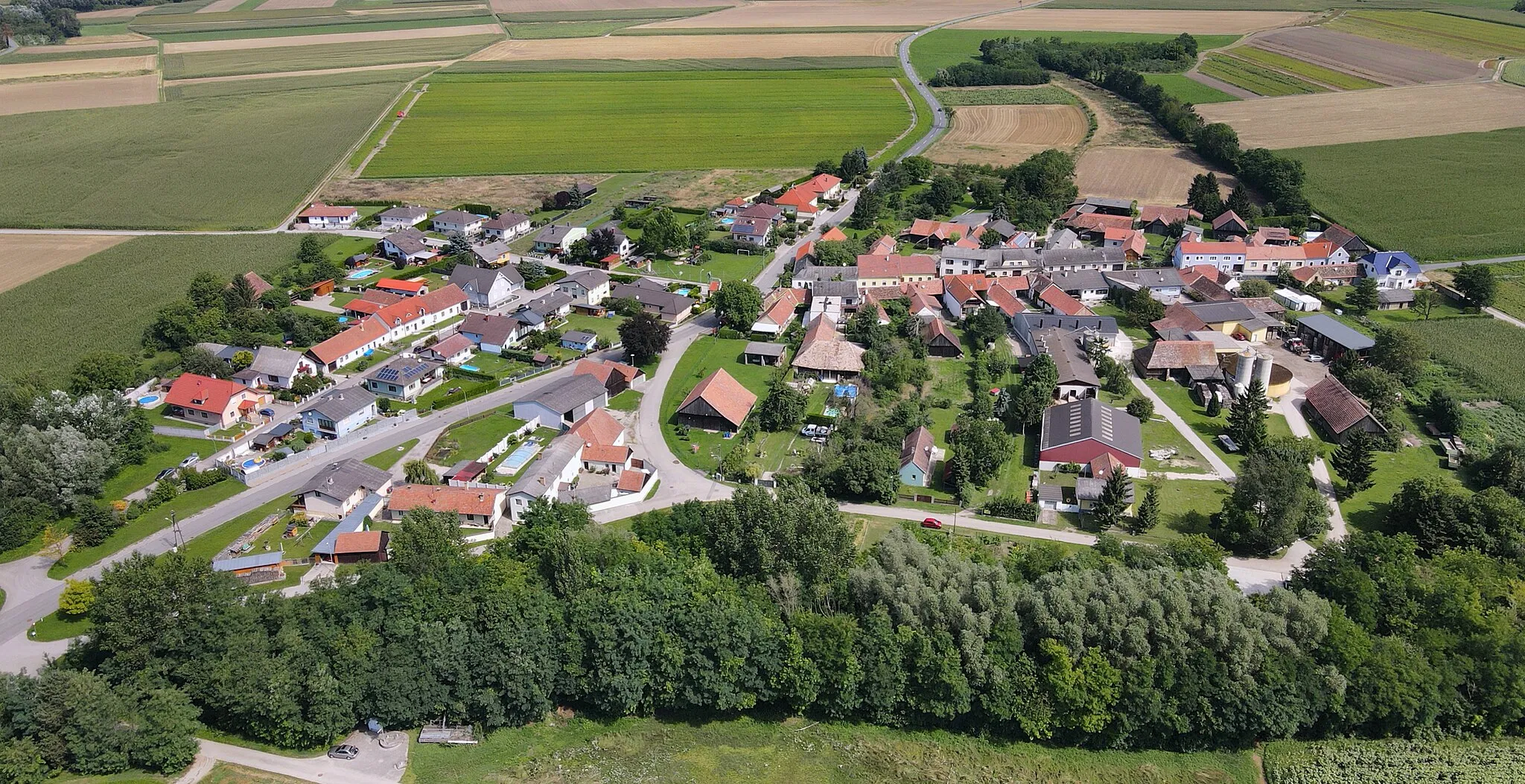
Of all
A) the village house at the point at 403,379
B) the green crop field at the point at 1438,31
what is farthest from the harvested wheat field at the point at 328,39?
the green crop field at the point at 1438,31

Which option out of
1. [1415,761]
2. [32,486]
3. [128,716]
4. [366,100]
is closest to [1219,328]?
[1415,761]

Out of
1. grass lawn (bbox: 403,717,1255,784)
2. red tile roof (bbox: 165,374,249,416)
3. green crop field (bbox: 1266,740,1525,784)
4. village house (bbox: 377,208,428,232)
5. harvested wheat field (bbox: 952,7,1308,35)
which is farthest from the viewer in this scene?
harvested wheat field (bbox: 952,7,1308,35)

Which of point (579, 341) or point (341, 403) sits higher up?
point (341, 403)

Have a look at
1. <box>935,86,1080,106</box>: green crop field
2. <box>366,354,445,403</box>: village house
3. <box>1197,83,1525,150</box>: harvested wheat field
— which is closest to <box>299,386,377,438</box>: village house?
<box>366,354,445,403</box>: village house

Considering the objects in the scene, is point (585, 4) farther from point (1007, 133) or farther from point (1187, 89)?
point (1187, 89)

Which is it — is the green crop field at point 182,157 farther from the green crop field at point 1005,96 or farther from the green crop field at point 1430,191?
the green crop field at point 1430,191

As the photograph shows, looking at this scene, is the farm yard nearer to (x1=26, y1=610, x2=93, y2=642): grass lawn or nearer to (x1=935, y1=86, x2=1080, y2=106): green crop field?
(x1=935, y1=86, x2=1080, y2=106): green crop field

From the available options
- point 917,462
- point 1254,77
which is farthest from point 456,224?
point 1254,77
